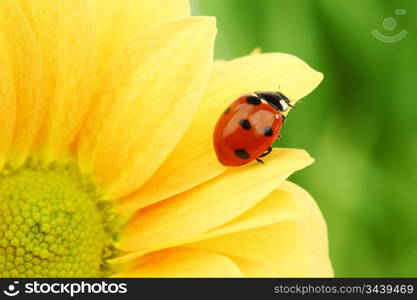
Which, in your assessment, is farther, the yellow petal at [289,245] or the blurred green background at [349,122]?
the blurred green background at [349,122]

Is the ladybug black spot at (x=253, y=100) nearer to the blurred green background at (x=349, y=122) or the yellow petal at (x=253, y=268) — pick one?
the yellow petal at (x=253, y=268)

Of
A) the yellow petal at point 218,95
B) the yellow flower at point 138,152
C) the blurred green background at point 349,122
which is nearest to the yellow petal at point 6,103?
the yellow flower at point 138,152

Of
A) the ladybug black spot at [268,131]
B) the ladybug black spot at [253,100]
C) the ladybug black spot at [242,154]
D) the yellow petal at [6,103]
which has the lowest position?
the ladybug black spot at [242,154]

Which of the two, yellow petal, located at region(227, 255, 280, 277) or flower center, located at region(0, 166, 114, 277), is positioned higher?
flower center, located at region(0, 166, 114, 277)

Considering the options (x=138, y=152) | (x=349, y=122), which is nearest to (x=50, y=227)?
(x=138, y=152)

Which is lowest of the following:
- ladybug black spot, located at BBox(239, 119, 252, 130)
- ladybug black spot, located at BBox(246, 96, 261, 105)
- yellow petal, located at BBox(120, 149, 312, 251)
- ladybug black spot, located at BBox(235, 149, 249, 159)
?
yellow petal, located at BBox(120, 149, 312, 251)

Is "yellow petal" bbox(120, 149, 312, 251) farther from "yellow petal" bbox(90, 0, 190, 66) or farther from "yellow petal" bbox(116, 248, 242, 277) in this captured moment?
"yellow petal" bbox(90, 0, 190, 66)

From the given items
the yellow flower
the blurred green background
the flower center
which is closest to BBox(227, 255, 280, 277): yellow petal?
the yellow flower

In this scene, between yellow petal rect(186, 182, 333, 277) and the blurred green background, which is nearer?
yellow petal rect(186, 182, 333, 277)
